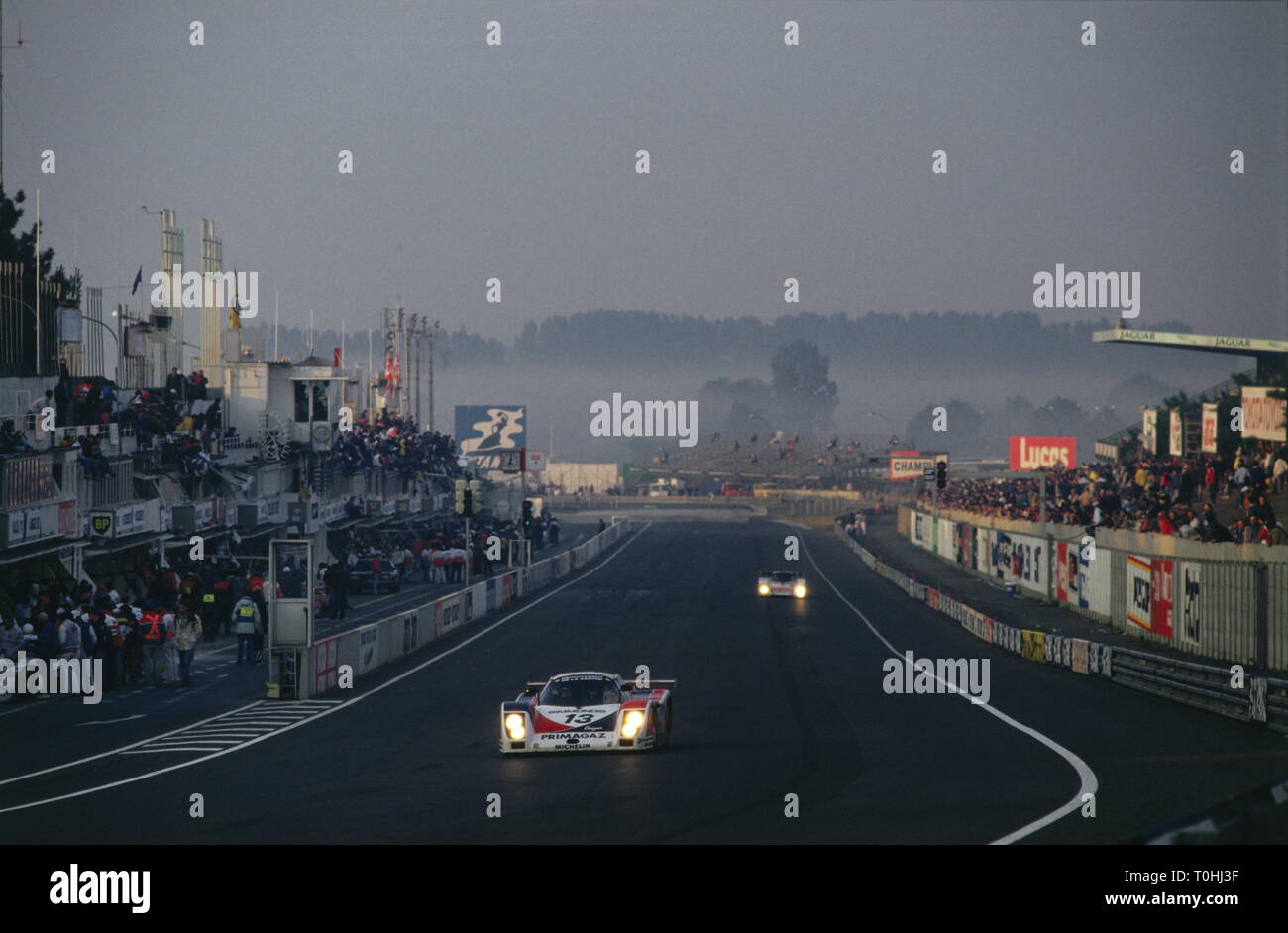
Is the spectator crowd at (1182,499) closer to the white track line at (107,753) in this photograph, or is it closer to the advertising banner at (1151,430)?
the advertising banner at (1151,430)

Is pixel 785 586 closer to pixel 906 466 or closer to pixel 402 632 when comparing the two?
pixel 402 632

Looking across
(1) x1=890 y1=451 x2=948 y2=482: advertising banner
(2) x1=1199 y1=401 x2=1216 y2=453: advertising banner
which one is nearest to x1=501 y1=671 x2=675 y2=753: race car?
(2) x1=1199 y1=401 x2=1216 y2=453: advertising banner

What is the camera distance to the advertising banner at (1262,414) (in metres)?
43.6

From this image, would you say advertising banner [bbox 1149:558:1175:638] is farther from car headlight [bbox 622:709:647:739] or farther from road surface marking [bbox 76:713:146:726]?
road surface marking [bbox 76:713:146:726]

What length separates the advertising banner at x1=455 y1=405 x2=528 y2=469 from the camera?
127 meters

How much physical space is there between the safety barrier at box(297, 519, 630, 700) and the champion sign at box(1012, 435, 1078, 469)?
174 ft

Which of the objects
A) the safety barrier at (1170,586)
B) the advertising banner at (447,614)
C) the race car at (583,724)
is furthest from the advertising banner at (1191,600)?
the advertising banner at (447,614)

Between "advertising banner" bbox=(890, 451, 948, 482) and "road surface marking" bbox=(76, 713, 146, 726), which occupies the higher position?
"advertising banner" bbox=(890, 451, 948, 482)

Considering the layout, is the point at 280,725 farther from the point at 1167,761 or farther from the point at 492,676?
the point at 1167,761

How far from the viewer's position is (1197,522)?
128ft

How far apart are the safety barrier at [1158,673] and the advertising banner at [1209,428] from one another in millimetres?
11741

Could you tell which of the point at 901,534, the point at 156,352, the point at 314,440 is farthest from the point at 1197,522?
the point at 901,534
